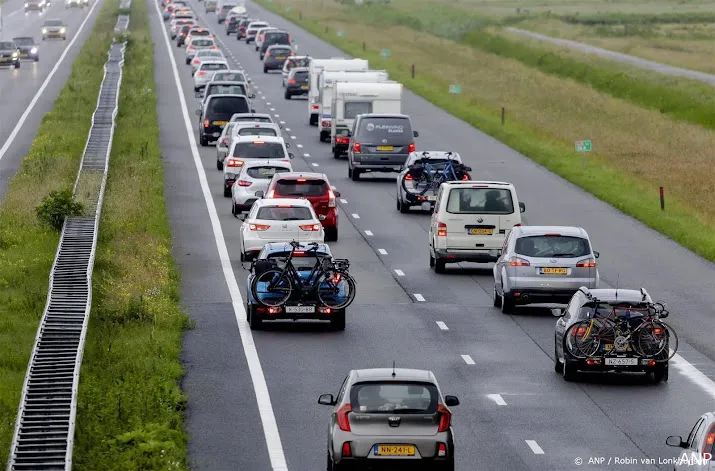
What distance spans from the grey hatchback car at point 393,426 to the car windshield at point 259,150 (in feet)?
98.9

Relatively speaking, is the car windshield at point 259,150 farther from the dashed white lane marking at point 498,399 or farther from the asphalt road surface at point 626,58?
the asphalt road surface at point 626,58

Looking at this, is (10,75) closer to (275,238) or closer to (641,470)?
(275,238)

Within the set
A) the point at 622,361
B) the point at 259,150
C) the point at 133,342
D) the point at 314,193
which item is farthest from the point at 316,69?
the point at 622,361

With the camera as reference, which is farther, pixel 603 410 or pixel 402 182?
→ pixel 402 182

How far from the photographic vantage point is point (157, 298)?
30141mm

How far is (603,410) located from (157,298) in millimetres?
10517

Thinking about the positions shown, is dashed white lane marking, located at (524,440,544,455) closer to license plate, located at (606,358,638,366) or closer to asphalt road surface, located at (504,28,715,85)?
license plate, located at (606,358,638,366)

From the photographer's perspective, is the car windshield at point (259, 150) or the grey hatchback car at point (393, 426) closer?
the grey hatchback car at point (393, 426)

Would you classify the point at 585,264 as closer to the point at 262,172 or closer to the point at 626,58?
the point at 262,172

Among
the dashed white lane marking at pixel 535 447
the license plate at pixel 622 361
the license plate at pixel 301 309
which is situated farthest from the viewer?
the license plate at pixel 301 309

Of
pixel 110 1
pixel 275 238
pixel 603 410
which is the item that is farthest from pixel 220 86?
pixel 110 1

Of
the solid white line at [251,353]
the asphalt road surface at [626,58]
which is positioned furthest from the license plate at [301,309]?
the asphalt road surface at [626,58]

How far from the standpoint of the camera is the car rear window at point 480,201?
113ft

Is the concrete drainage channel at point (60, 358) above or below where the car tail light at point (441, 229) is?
above
